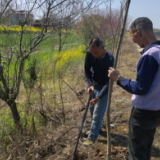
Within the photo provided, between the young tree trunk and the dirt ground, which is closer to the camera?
the dirt ground

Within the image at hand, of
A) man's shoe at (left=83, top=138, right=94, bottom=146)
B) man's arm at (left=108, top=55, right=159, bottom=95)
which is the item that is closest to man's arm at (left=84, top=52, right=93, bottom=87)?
man's shoe at (left=83, top=138, right=94, bottom=146)

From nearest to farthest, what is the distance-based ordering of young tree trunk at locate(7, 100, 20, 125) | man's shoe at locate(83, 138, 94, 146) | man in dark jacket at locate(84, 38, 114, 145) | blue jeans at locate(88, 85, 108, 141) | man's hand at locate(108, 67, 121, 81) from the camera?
man's hand at locate(108, 67, 121, 81)
man in dark jacket at locate(84, 38, 114, 145)
blue jeans at locate(88, 85, 108, 141)
man's shoe at locate(83, 138, 94, 146)
young tree trunk at locate(7, 100, 20, 125)

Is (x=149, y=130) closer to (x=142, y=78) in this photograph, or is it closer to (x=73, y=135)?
(x=142, y=78)

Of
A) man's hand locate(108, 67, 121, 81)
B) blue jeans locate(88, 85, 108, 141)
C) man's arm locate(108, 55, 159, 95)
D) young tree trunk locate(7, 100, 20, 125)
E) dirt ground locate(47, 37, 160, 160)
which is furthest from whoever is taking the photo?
young tree trunk locate(7, 100, 20, 125)

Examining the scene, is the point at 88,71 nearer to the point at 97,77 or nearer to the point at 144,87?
the point at 97,77

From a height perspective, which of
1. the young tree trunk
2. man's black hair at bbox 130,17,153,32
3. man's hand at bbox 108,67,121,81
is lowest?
the young tree trunk

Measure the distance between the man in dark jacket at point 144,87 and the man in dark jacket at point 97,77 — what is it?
3.00ft

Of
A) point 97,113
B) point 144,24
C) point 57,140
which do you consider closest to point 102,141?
point 97,113

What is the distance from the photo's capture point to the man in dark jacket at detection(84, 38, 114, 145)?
115 inches

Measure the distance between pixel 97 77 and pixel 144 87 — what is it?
1433mm

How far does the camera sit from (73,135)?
3.61m

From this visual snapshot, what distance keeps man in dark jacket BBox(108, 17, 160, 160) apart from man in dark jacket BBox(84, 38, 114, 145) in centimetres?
91

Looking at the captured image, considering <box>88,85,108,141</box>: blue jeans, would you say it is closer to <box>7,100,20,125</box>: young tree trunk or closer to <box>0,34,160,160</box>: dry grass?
<box>0,34,160,160</box>: dry grass

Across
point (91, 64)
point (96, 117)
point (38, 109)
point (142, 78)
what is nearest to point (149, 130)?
point (142, 78)
